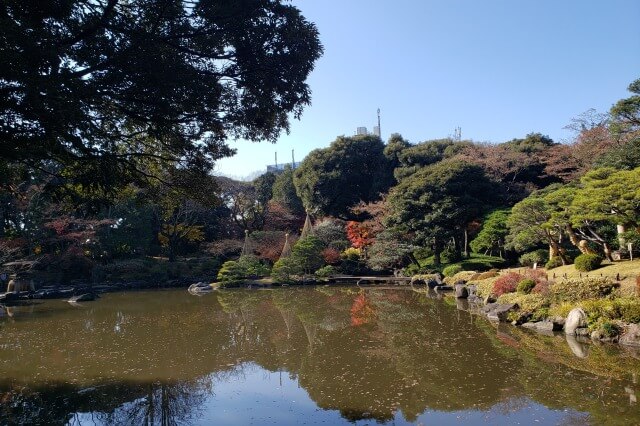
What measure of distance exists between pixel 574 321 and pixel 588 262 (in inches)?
154

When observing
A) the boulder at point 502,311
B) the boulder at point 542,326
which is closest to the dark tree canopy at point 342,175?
the boulder at point 502,311

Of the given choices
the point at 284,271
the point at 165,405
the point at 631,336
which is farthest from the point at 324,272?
the point at 165,405

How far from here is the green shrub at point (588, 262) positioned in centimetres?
1222

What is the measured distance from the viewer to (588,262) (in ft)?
40.1

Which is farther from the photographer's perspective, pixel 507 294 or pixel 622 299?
pixel 507 294

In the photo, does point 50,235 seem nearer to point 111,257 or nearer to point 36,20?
point 111,257

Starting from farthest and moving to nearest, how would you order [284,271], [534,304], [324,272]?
1. [324,272]
2. [284,271]
3. [534,304]

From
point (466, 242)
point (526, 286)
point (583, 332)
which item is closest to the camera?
point (583, 332)

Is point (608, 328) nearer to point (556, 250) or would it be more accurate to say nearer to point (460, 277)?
point (556, 250)

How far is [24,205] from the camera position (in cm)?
1981

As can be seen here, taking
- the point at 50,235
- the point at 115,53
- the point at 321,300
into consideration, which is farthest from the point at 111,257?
the point at 115,53

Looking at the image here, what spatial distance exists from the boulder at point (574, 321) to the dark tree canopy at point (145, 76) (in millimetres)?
6872

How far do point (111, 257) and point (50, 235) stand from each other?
11.4 feet

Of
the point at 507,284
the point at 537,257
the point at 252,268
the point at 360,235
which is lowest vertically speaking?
the point at 507,284
